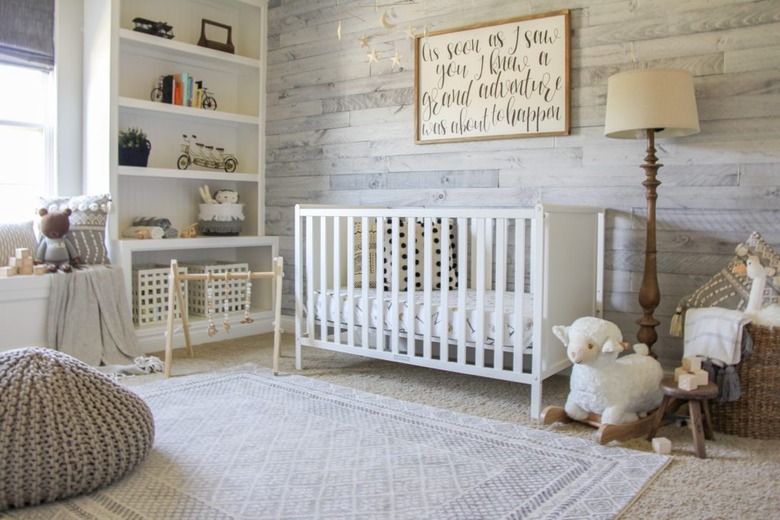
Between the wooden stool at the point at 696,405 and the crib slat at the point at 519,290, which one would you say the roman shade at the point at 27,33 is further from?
the wooden stool at the point at 696,405

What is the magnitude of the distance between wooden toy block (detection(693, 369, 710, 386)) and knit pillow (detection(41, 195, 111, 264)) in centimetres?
268

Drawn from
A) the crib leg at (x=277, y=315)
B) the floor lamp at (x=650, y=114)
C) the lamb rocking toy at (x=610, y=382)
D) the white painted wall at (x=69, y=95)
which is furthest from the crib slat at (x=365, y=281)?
the white painted wall at (x=69, y=95)

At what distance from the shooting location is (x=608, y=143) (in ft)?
9.47

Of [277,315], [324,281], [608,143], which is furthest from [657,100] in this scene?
[277,315]

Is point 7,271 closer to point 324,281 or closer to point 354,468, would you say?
point 324,281

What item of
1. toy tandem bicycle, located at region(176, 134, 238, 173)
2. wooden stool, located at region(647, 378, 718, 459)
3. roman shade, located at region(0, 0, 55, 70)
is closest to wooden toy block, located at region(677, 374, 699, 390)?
wooden stool, located at region(647, 378, 718, 459)

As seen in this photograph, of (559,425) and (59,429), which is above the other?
(59,429)

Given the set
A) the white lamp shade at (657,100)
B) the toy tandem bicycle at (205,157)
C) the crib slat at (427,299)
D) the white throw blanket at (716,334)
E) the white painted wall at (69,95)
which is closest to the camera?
the white throw blanket at (716,334)

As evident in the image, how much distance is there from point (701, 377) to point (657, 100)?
3.24 feet

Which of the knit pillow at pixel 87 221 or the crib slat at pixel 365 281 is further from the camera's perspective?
the knit pillow at pixel 87 221

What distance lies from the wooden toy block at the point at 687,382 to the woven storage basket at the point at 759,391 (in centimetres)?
27

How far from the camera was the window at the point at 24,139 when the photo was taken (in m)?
3.34

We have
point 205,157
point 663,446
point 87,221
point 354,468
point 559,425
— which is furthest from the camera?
point 205,157

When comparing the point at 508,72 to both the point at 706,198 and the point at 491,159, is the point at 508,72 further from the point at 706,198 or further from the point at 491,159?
the point at 706,198
